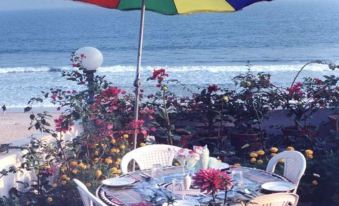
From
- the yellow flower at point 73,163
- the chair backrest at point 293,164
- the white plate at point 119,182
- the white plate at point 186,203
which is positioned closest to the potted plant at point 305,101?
the chair backrest at point 293,164

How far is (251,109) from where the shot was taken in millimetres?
6145

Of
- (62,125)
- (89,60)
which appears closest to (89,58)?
(89,60)

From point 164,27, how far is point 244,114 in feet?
159

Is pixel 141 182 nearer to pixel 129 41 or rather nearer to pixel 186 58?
pixel 186 58

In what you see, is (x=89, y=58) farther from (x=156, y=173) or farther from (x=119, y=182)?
(x=119, y=182)

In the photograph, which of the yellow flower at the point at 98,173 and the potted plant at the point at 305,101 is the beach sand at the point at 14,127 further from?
the yellow flower at the point at 98,173

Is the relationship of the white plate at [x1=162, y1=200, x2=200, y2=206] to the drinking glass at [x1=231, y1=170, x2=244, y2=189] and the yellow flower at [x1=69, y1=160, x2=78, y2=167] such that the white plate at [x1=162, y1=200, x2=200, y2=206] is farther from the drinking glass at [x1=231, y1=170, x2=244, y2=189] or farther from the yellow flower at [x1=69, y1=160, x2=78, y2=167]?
the yellow flower at [x1=69, y1=160, x2=78, y2=167]

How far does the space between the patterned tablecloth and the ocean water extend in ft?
48.0

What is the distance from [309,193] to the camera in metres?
5.06

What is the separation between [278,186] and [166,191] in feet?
2.18

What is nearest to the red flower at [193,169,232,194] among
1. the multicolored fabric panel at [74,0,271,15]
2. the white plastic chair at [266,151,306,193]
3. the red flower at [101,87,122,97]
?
the white plastic chair at [266,151,306,193]

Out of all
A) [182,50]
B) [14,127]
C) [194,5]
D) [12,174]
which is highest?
[194,5]

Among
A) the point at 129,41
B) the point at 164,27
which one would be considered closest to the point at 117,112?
the point at 129,41

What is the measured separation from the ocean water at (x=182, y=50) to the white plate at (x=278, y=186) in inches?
594
